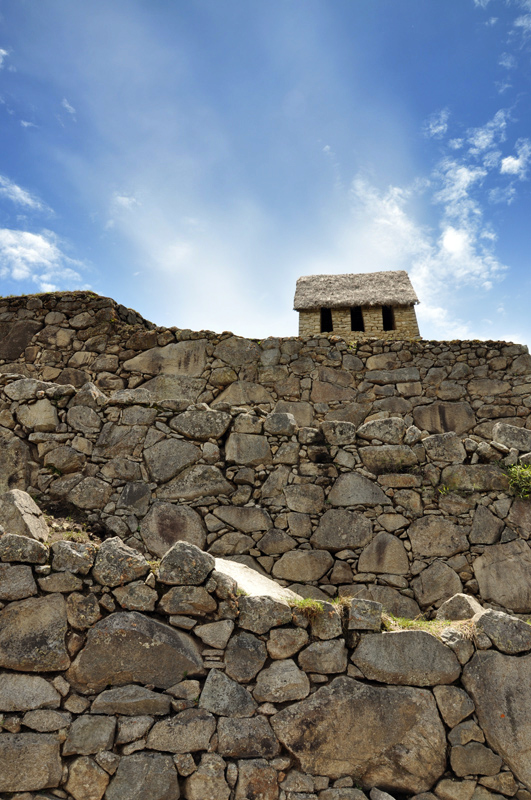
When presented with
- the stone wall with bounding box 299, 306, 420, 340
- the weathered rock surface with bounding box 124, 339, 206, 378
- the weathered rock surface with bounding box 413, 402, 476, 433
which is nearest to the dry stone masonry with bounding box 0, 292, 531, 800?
the weathered rock surface with bounding box 413, 402, 476, 433

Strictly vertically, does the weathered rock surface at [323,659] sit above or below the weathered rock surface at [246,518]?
below

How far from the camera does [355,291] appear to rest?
14359 mm

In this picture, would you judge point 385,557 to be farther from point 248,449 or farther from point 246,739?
point 246,739

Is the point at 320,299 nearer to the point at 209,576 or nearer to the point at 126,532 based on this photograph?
the point at 126,532

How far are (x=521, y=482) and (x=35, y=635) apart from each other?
167 inches

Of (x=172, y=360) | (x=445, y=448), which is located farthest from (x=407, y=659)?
(x=172, y=360)

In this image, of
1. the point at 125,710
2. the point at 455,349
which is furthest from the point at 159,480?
the point at 455,349

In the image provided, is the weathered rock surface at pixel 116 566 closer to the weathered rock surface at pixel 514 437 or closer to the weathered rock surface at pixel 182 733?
the weathered rock surface at pixel 182 733

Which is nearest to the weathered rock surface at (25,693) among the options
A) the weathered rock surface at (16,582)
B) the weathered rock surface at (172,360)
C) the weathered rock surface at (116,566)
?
the weathered rock surface at (16,582)

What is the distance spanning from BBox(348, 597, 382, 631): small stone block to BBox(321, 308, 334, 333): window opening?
11599mm

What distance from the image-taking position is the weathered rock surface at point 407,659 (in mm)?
3043

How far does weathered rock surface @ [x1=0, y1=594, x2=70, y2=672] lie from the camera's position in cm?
296

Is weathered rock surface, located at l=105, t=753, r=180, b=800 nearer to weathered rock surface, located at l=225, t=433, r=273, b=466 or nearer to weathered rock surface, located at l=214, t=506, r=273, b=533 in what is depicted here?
weathered rock surface, located at l=214, t=506, r=273, b=533

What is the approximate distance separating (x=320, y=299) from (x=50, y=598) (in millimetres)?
12306
